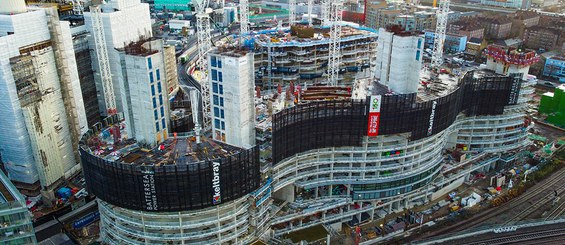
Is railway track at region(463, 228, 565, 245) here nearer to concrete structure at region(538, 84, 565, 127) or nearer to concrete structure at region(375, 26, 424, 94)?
concrete structure at region(375, 26, 424, 94)

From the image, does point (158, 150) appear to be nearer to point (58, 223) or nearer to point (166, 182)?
point (166, 182)

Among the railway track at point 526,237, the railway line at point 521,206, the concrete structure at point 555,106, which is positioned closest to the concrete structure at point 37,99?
the railway line at point 521,206

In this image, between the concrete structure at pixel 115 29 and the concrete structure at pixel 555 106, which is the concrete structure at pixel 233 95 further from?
the concrete structure at pixel 555 106

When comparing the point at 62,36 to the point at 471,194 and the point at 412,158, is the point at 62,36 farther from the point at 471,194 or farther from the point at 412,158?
the point at 471,194

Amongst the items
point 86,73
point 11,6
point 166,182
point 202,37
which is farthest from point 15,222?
point 86,73

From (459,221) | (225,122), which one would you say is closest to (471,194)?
(459,221)
